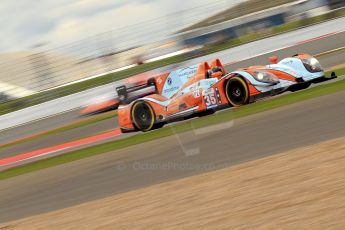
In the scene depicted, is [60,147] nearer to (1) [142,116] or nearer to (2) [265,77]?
(1) [142,116]

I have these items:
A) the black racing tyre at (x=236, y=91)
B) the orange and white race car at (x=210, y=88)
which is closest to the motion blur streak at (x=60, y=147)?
the orange and white race car at (x=210, y=88)

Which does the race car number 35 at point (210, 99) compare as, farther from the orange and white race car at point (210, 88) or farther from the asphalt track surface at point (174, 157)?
the asphalt track surface at point (174, 157)

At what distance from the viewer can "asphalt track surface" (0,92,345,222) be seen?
572 centimetres

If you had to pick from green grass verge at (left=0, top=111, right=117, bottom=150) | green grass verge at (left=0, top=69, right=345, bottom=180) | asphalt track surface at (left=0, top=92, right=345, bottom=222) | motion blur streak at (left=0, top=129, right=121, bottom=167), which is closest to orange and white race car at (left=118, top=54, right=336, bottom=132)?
green grass verge at (left=0, top=69, right=345, bottom=180)

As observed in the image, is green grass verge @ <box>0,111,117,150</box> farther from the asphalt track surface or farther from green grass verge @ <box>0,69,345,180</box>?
the asphalt track surface

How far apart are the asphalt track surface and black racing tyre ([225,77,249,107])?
71 centimetres

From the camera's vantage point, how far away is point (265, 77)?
321 inches

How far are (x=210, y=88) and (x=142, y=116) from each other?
1256mm

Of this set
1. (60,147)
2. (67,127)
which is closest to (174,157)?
(60,147)

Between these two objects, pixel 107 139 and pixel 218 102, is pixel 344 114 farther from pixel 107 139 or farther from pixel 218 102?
pixel 107 139

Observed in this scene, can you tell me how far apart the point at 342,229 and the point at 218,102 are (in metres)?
5.36

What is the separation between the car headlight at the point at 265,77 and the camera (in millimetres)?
8164

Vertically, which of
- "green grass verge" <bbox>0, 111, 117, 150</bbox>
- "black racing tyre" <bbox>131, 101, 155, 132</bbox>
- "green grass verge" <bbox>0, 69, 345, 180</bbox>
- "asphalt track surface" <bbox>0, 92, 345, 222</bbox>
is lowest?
"asphalt track surface" <bbox>0, 92, 345, 222</bbox>

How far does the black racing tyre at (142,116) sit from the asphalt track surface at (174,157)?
1175 mm
